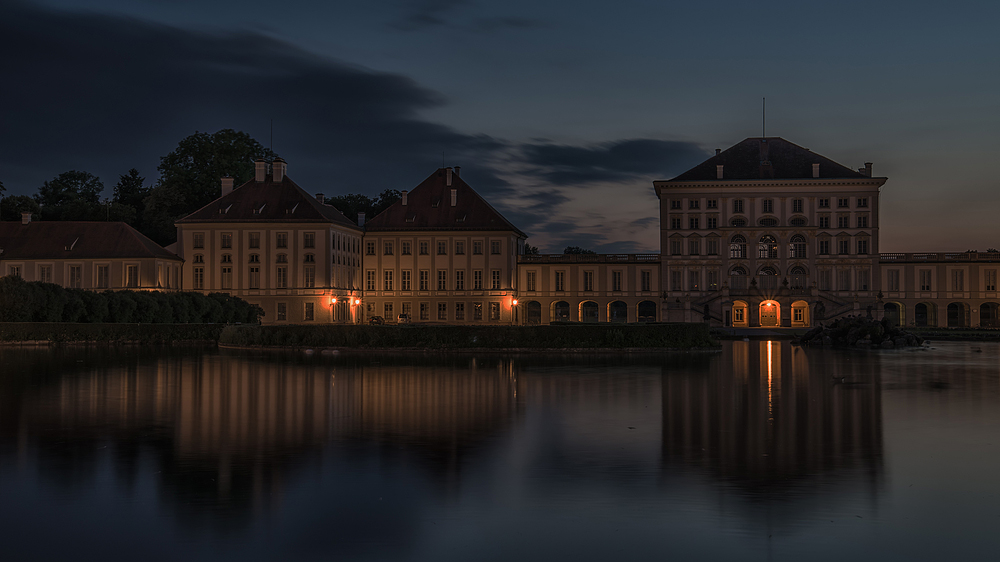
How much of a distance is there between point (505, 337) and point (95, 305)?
26.1m

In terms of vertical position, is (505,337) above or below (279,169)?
below

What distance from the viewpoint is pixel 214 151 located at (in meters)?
85.2

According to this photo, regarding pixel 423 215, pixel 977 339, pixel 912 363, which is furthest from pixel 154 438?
pixel 423 215

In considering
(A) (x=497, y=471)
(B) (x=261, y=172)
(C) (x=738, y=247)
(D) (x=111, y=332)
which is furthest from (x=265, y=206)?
(A) (x=497, y=471)

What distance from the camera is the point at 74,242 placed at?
235ft

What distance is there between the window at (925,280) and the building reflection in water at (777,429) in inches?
2118

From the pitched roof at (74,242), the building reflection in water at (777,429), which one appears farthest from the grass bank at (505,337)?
the pitched roof at (74,242)

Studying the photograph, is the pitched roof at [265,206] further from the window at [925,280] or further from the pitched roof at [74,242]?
the window at [925,280]

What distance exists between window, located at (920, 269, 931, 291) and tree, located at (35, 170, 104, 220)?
77.4 m

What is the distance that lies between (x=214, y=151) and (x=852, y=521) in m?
82.7

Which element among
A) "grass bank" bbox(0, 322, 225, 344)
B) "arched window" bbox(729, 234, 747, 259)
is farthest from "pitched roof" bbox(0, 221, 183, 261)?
"arched window" bbox(729, 234, 747, 259)

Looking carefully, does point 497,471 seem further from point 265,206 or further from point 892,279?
A: point 892,279

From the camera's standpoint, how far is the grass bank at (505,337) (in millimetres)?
41062

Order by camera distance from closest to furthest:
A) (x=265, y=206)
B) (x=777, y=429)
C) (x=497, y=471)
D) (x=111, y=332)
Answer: (x=497, y=471)
(x=777, y=429)
(x=111, y=332)
(x=265, y=206)
